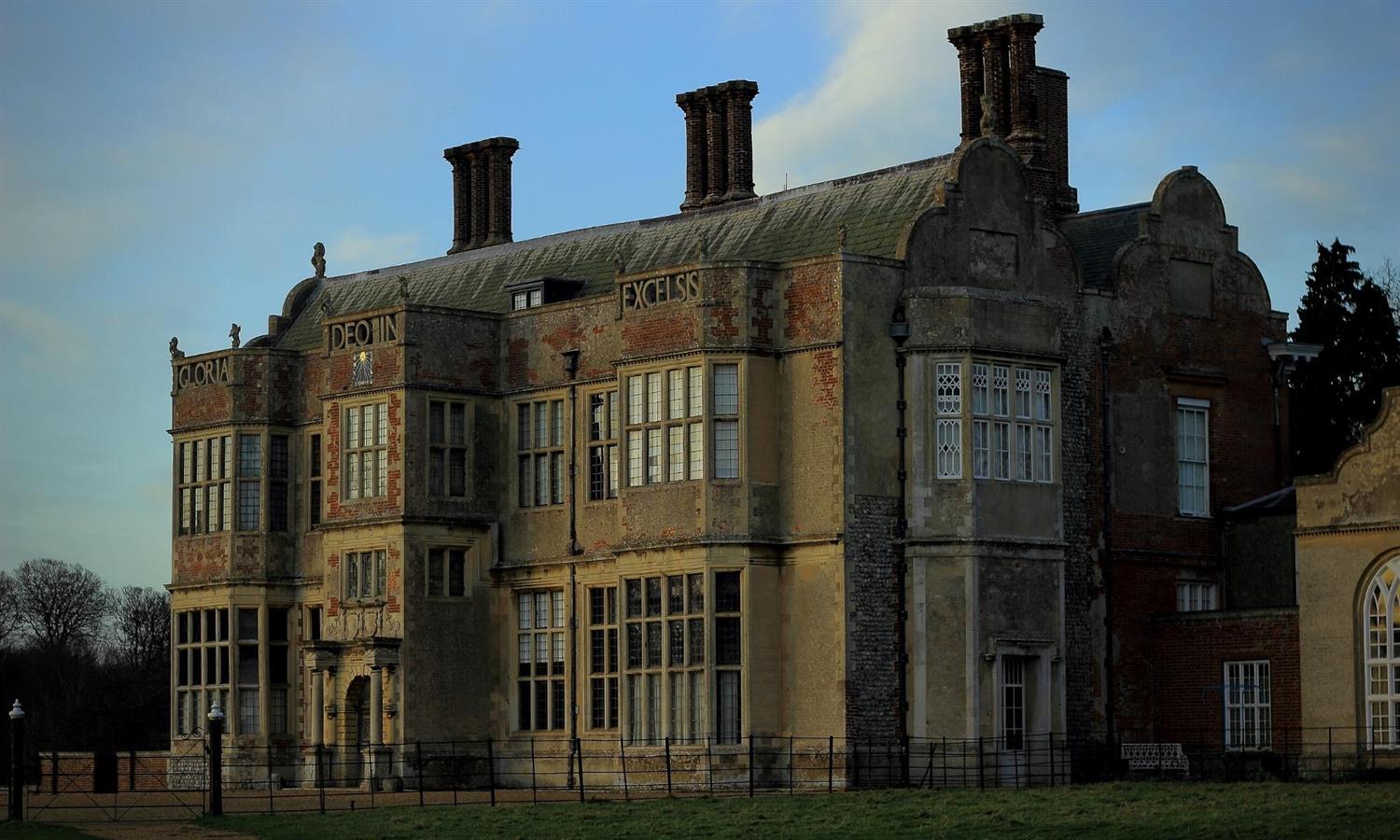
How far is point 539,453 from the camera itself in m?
45.1

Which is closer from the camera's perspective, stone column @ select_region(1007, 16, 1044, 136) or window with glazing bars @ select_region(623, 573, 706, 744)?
window with glazing bars @ select_region(623, 573, 706, 744)

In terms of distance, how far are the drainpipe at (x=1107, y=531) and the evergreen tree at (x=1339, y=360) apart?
10.9 meters

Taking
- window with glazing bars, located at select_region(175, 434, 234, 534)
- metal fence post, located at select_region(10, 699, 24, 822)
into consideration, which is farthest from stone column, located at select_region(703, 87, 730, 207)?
metal fence post, located at select_region(10, 699, 24, 822)

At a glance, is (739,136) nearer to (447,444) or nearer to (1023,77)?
(1023,77)

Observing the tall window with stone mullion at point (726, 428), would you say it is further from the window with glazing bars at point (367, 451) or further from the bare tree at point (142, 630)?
the bare tree at point (142, 630)

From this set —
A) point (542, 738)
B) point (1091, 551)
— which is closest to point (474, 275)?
point (542, 738)

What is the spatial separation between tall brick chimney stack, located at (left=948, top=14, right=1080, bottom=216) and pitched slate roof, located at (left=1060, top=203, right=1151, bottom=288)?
90cm

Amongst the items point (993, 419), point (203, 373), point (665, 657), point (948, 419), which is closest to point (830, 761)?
point (665, 657)

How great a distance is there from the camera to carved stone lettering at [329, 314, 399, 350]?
44938 mm

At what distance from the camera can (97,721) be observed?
270 feet

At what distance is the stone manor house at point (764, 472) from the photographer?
40062 mm

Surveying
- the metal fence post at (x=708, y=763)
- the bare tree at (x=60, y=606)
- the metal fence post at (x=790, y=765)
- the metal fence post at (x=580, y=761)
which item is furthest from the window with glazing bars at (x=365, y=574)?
the bare tree at (x=60, y=606)

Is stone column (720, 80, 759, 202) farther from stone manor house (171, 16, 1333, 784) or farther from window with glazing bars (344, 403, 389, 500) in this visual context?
window with glazing bars (344, 403, 389, 500)

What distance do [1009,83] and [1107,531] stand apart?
8.35 m
